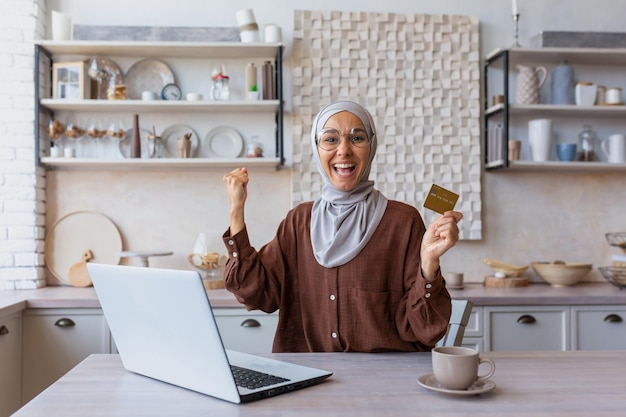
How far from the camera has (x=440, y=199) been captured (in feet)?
4.33

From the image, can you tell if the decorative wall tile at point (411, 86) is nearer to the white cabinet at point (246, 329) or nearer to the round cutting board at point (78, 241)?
the white cabinet at point (246, 329)

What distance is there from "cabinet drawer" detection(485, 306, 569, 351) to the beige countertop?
4 cm

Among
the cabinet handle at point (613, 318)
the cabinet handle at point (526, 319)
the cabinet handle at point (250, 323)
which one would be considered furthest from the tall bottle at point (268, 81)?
the cabinet handle at point (613, 318)

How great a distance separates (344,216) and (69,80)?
2.09 metres

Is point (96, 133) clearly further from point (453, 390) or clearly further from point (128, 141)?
point (453, 390)

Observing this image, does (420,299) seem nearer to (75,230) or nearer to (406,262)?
(406,262)

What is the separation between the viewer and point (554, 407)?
1093 mm

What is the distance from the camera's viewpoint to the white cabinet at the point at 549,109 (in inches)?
130

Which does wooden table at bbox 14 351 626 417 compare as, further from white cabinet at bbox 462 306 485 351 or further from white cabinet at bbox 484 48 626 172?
white cabinet at bbox 484 48 626 172

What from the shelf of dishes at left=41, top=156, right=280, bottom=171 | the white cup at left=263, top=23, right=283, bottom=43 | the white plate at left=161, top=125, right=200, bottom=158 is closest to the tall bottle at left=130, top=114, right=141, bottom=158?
the shelf of dishes at left=41, top=156, right=280, bottom=171

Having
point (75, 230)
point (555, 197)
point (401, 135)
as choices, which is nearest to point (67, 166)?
point (75, 230)

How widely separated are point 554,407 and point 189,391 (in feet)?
2.19

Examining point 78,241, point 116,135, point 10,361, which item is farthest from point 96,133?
point 10,361

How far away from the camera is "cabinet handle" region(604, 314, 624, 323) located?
9.70ft
